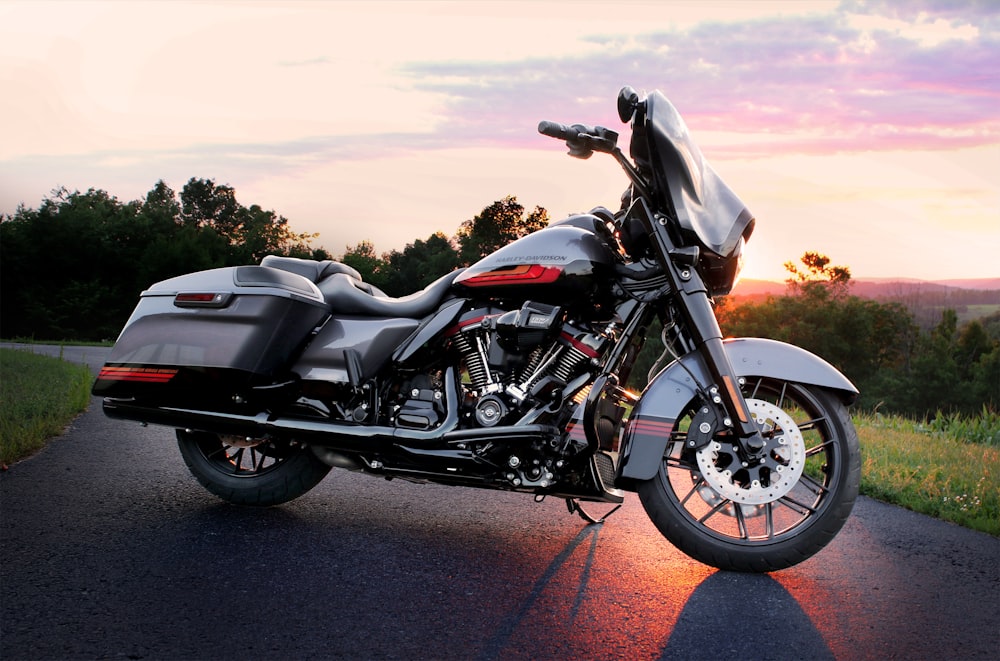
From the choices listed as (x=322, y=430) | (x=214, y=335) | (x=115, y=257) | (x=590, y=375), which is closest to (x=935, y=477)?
(x=590, y=375)

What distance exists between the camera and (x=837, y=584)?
12.8 ft

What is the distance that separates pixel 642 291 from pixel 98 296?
40.3 meters

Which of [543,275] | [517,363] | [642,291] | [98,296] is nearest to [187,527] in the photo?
[517,363]

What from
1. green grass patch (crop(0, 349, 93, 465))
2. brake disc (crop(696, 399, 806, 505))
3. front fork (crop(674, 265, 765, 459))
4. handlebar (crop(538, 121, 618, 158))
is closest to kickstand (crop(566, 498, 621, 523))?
brake disc (crop(696, 399, 806, 505))

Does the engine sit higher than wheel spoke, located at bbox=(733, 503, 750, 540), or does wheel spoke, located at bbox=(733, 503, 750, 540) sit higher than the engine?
the engine

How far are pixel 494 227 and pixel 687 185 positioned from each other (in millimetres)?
39173

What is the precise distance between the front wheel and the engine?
24.0 inches

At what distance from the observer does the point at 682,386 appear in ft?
13.3

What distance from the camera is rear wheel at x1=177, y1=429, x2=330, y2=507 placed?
16.0 feet

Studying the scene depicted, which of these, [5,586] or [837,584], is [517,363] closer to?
[837,584]

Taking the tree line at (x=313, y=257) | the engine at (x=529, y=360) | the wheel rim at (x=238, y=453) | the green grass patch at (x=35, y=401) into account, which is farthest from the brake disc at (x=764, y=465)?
the tree line at (x=313, y=257)

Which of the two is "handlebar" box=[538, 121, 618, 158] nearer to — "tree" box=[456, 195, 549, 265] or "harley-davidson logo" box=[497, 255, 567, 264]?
"harley-davidson logo" box=[497, 255, 567, 264]

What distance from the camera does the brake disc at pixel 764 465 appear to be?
12.9 feet

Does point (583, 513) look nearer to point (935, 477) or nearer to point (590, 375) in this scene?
point (590, 375)
